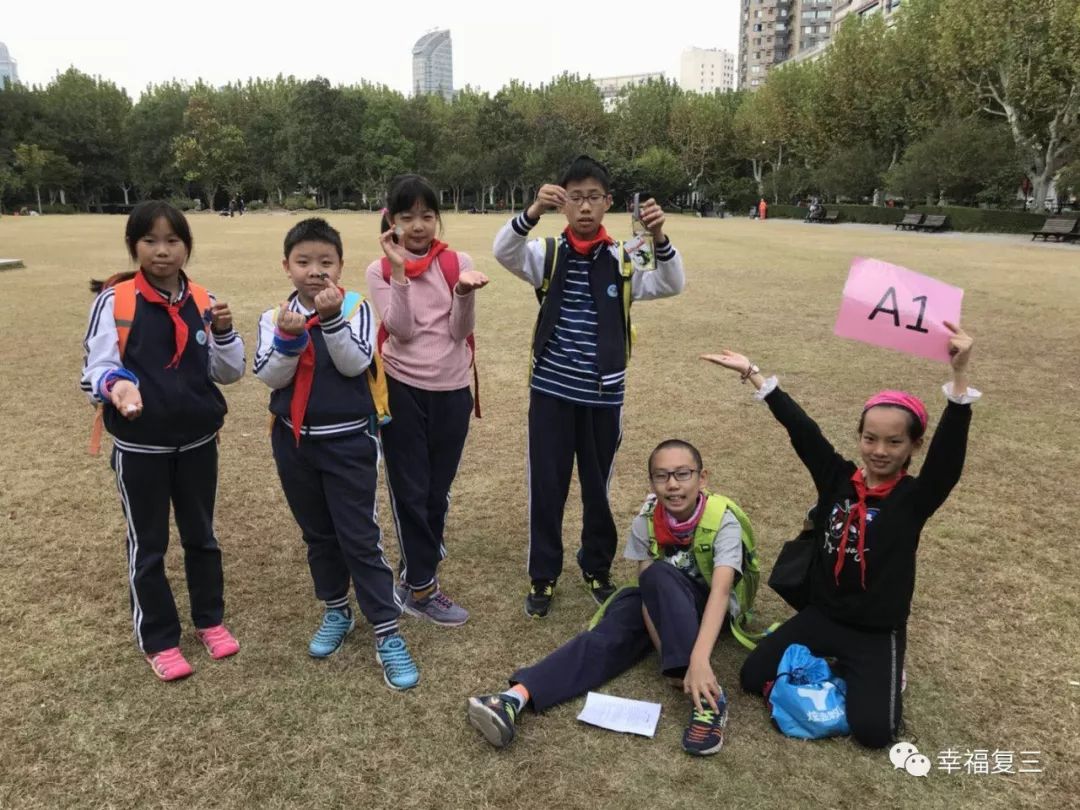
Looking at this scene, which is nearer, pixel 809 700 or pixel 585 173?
pixel 809 700

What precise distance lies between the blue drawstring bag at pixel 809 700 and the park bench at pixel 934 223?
34.6 metres

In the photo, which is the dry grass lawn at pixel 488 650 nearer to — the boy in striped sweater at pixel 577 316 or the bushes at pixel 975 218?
the boy in striped sweater at pixel 577 316

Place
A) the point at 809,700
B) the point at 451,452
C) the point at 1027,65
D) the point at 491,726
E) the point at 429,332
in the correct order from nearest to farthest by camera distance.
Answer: the point at 491,726 < the point at 809,700 < the point at 429,332 < the point at 451,452 < the point at 1027,65

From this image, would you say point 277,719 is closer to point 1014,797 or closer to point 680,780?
point 680,780

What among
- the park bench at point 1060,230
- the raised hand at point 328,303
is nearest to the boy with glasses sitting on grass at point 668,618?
the raised hand at point 328,303

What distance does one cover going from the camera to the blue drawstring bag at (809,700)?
8.90 ft

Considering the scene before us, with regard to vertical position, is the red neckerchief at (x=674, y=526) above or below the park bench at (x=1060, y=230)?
below

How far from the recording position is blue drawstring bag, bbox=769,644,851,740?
2.71 metres

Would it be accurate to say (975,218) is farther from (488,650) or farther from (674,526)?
(488,650)

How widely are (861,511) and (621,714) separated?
1.12 meters

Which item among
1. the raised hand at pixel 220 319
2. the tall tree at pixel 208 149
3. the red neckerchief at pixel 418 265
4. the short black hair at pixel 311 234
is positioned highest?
the tall tree at pixel 208 149

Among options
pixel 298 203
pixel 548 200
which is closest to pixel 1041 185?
pixel 548 200

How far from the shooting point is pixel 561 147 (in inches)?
2475

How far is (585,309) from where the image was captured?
334 cm
